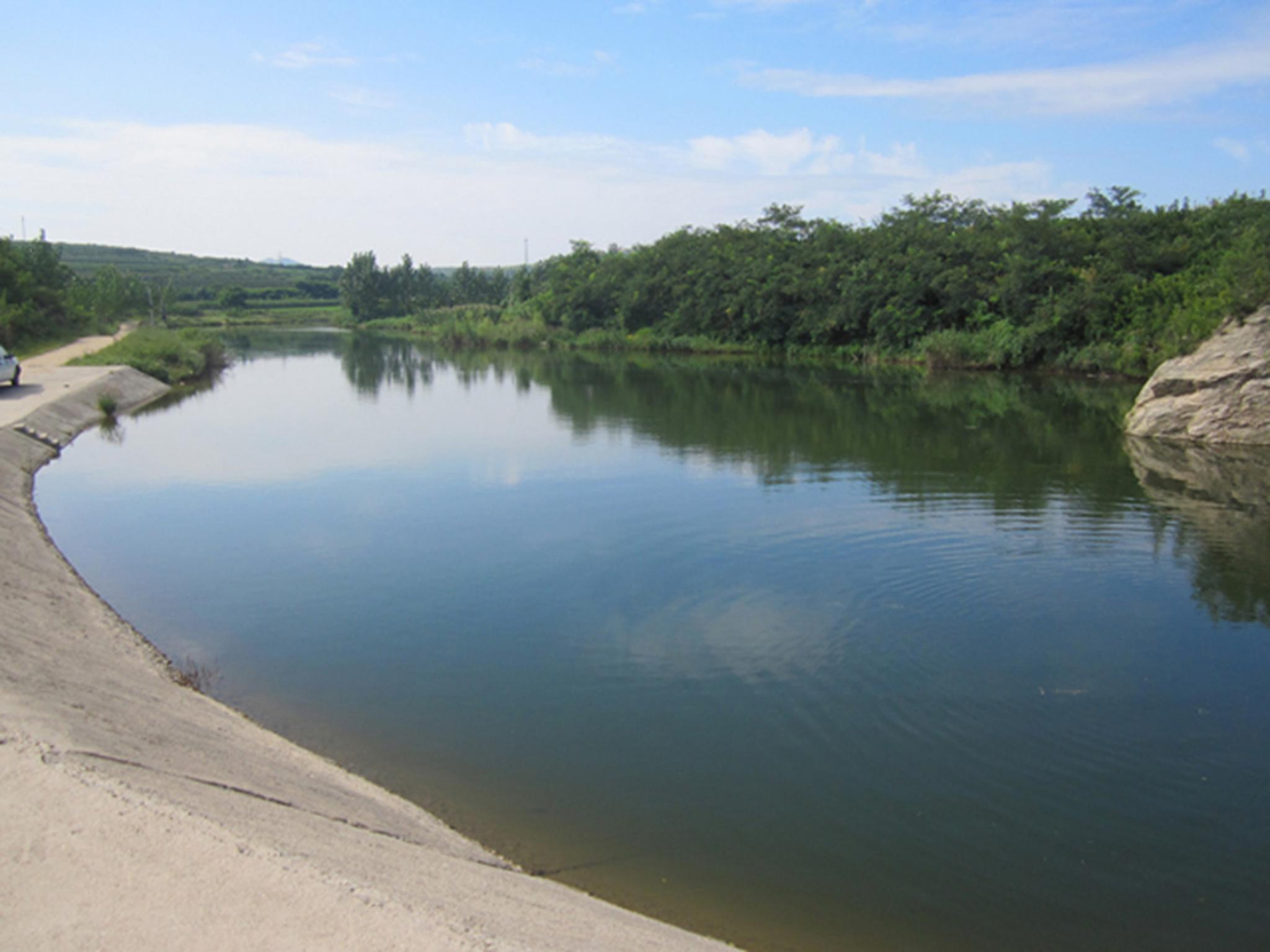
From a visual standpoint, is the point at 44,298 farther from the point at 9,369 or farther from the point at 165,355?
the point at 9,369

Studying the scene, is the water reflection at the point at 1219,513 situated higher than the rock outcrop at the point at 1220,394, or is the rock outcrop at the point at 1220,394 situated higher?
the rock outcrop at the point at 1220,394

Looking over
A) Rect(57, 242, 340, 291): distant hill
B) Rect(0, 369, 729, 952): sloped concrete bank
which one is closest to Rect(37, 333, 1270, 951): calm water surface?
Rect(0, 369, 729, 952): sloped concrete bank

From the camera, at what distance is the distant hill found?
122 meters

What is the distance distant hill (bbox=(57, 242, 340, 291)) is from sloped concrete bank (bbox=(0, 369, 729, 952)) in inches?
4401

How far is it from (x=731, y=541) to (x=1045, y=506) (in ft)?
19.2

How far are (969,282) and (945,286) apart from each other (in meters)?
1.03

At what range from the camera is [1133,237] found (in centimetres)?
3728

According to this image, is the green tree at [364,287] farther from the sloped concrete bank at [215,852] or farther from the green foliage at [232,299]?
the sloped concrete bank at [215,852]

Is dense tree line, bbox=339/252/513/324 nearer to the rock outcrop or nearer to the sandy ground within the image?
the sandy ground

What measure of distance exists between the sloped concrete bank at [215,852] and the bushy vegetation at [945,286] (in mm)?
24807

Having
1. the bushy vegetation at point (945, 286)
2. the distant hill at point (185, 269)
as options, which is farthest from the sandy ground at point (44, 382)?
the distant hill at point (185, 269)

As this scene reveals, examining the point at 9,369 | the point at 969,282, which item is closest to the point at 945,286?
the point at 969,282

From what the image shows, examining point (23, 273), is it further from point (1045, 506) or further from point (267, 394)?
point (1045, 506)

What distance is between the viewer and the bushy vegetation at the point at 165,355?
35.8 m
